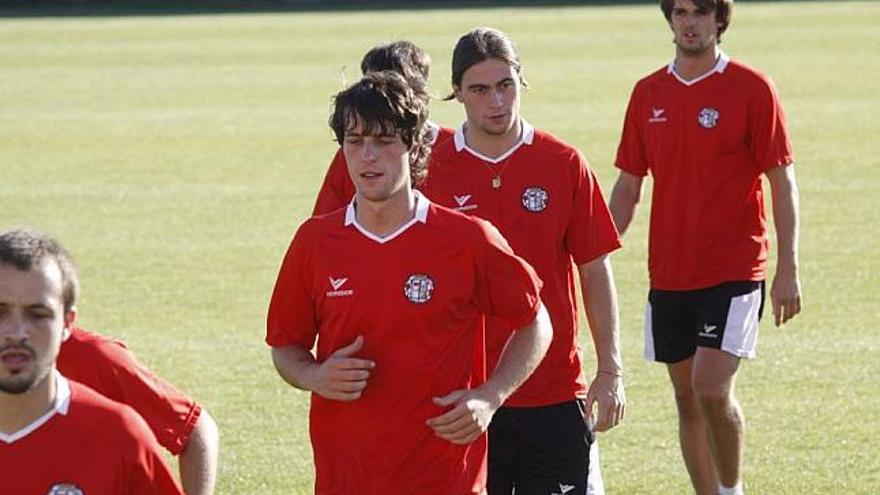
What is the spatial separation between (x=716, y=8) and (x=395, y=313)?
3590 millimetres

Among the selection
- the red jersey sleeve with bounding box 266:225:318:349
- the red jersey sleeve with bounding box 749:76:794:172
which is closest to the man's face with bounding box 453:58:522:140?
the red jersey sleeve with bounding box 266:225:318:349

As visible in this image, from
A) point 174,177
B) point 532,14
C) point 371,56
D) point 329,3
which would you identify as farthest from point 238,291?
point 329,3

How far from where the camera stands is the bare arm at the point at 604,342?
22.9 ft

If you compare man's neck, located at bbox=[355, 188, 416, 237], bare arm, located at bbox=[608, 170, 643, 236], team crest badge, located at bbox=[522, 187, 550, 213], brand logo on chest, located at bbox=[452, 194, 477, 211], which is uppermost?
man's neck, located at bbox=[355, 188, 416, 237]

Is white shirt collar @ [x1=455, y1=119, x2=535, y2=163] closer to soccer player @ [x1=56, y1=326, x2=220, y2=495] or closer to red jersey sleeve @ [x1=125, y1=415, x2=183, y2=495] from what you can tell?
soccer player @ [x1=56, y1=326, x2=220, y2=495]

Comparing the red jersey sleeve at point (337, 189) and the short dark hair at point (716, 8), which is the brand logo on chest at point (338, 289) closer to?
the red jersey sleeve at point (337, 189)

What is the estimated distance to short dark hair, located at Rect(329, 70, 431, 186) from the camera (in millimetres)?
5965

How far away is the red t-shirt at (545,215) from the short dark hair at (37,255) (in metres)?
2.70

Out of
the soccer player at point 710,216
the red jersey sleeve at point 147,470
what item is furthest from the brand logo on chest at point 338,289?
the soccer player at point 710,216

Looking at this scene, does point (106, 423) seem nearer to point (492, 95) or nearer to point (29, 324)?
point (29, 324)

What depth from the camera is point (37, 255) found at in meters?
4.69

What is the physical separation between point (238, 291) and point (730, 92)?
6.44 metres

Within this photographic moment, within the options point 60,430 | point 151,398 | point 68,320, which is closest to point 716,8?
point 151,398

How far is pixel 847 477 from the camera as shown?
381 inches
